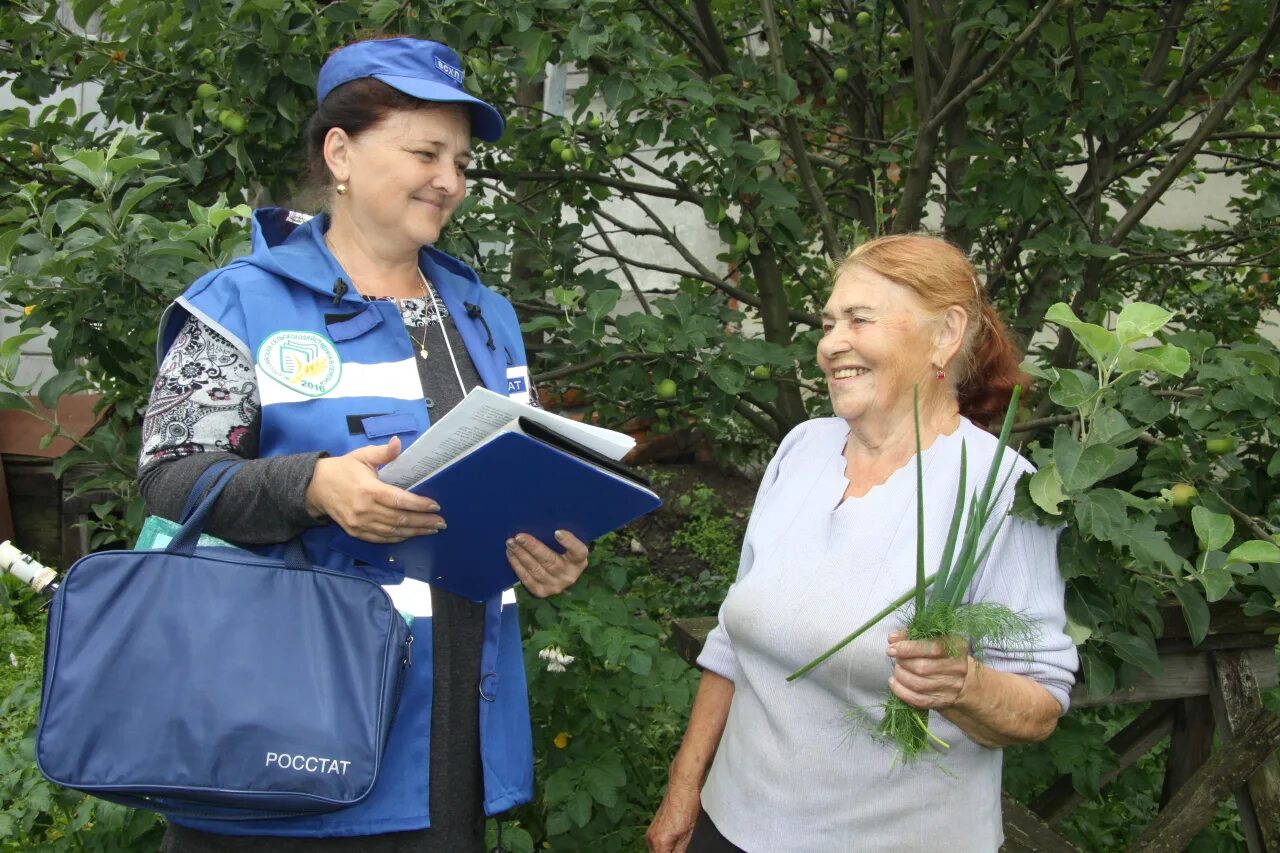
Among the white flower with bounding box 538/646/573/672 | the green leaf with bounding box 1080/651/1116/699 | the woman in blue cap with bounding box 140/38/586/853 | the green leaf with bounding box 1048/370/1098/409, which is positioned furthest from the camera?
the white flower with bounding box 538/646/573/672

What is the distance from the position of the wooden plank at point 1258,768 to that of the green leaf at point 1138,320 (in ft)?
5.61

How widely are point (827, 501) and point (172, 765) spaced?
1118 mm

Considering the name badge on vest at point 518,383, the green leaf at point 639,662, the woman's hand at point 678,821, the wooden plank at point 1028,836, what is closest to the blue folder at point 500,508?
the name badge on vest at point 518,383

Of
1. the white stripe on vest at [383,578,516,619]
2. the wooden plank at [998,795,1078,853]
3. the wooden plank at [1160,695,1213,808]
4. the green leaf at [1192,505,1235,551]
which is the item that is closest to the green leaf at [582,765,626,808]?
the wooden plank at [998,795,1078,853]

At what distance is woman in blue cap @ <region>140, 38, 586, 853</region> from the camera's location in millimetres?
1751

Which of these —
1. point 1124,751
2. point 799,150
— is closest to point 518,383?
point 799,150

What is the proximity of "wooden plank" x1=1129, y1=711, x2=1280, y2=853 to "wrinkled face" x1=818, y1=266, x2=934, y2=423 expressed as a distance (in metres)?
1.52

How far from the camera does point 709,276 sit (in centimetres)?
401

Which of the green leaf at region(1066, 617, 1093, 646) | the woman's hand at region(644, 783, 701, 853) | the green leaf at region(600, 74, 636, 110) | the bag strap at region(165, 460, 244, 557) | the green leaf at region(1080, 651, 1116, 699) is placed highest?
the green leaf at region(600, 74, 636, 110)

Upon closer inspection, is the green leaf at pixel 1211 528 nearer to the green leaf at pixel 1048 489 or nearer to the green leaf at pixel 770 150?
the green leaf at pixel 1048 489

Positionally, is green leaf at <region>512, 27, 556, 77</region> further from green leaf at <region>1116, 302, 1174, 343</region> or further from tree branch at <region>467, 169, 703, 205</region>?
green leaf at <region>1116, 302, 1174, 343</region>

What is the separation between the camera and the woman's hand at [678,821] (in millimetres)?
2236

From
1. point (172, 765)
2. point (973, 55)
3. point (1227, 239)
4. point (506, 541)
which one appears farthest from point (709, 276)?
point (172, 765)

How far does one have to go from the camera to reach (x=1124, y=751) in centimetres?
400
